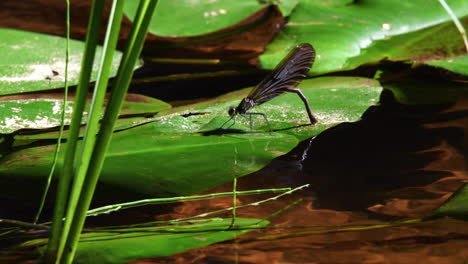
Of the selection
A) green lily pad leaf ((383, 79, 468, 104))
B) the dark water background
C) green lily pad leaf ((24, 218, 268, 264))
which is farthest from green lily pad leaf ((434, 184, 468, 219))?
green lily pad leaf ((383, 79, 468, 104))

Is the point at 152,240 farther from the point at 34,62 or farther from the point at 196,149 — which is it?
the point at 34,62

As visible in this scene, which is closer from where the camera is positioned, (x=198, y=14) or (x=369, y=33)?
(x=369, y=33)

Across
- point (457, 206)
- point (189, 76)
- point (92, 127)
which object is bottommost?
point (189, 76)

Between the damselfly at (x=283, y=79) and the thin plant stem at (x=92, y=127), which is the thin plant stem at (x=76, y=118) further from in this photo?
A: the damselfly at (x=283, y=79)

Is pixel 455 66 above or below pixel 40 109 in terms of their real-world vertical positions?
above

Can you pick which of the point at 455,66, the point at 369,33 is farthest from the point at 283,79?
the point at 369,33

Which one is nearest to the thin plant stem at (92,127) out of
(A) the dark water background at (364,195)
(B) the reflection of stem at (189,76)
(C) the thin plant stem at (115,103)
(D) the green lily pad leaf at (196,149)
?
(C) the thin plant stem at (115,103)
